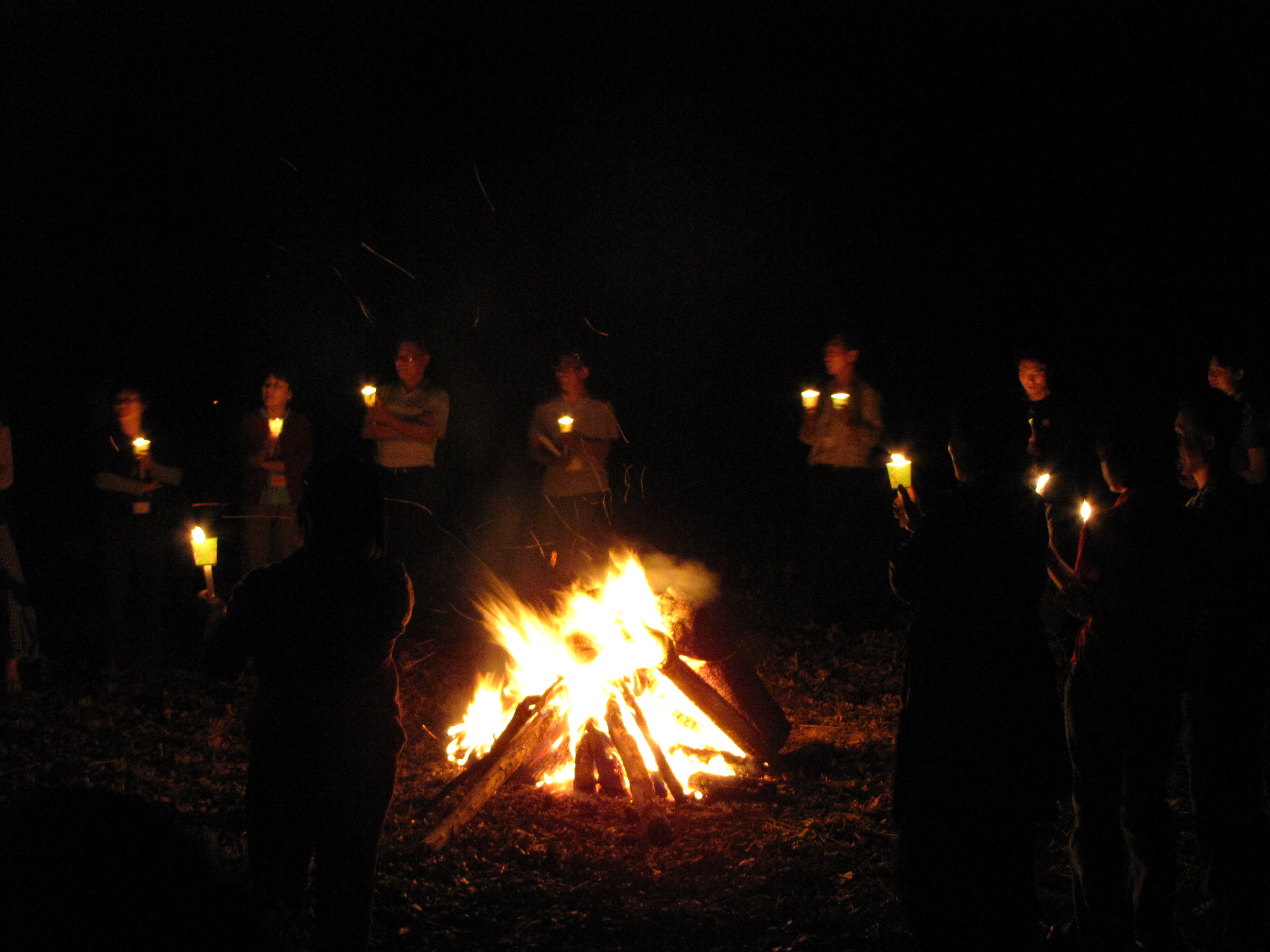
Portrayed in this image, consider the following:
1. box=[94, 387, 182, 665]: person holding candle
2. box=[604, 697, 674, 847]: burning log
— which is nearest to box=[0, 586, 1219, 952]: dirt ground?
box=[604, 697, 674, 847]: burning log

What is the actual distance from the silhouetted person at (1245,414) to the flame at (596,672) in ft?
11.2

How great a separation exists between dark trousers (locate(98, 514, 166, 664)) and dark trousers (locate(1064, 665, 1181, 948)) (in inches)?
279

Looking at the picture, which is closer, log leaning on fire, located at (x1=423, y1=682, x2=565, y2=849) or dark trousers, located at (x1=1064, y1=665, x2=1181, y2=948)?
dark trousers, located at (x1=1064, y1=665, x2=1181, y2=948)

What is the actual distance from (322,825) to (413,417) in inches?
232

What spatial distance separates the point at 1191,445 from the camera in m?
3.99

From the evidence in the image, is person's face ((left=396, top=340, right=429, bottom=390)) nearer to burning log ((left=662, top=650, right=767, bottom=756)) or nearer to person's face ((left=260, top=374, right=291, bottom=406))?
person's face ((left=260, top=374, right=291, bottom=406))

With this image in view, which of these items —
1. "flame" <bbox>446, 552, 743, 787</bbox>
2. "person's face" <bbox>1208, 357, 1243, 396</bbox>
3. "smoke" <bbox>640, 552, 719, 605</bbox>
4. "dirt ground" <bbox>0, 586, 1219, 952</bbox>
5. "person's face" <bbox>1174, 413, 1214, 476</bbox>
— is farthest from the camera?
"smoke" <bbox>640, 552, 719, 605</bbox>

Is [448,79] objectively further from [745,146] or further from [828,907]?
[828,907]

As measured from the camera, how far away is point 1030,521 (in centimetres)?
321

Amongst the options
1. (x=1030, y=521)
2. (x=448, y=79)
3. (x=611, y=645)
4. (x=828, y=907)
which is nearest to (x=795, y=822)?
(x=828, y=907)

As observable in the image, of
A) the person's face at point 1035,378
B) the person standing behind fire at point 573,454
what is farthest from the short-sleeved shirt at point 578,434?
the person's face at point 1035,378

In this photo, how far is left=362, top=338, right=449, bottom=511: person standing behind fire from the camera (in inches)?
338

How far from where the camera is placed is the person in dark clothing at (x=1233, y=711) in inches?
146

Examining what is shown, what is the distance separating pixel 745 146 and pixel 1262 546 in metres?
11.0
